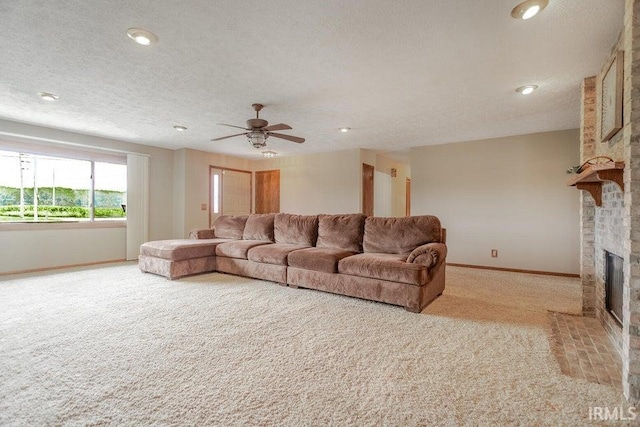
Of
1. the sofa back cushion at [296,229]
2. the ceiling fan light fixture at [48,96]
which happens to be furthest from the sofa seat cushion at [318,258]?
the ceiling fan light fixture at [48,96]

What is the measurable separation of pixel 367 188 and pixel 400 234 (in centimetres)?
295

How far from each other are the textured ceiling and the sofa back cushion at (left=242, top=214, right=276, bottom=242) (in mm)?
1621

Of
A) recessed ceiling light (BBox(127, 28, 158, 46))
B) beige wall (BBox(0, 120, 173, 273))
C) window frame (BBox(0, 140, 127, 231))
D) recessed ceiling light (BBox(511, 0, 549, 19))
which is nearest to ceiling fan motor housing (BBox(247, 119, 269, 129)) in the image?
recessed ceiling light (BBox(127, 28, 158, 46))

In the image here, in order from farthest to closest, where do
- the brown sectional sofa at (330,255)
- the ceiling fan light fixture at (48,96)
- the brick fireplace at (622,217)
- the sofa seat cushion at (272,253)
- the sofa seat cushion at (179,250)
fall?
the sofa seat cushion at (179,250)
the sofa seat cushion at (272,253)
the ceiling fan light fixture at (48,96)
the brown sectional sofa at (330,255)
the brick fireplace at (622,217)

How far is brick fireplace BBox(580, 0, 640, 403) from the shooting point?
1.60m

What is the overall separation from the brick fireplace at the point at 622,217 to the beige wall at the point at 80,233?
22.8 ft

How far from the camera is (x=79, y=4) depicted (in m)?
1.86

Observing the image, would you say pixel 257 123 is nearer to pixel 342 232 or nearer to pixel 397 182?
pixel 342 232

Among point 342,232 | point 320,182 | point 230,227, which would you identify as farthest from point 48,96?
point 320,182

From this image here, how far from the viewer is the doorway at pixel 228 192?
7.00 meters

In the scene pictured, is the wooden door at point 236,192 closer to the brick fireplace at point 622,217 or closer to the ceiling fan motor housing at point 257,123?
the ceiling fan motor housing at point 257,123

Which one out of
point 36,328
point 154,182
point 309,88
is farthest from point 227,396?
point 154,182

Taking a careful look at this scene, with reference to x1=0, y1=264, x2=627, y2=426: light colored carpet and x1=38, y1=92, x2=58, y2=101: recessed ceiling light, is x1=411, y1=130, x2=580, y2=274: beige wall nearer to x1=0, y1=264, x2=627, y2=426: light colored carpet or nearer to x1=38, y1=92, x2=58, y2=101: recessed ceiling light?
x1=0, y1=264, x2=627, y2=426: light colored carpet

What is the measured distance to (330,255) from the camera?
3.54 m
